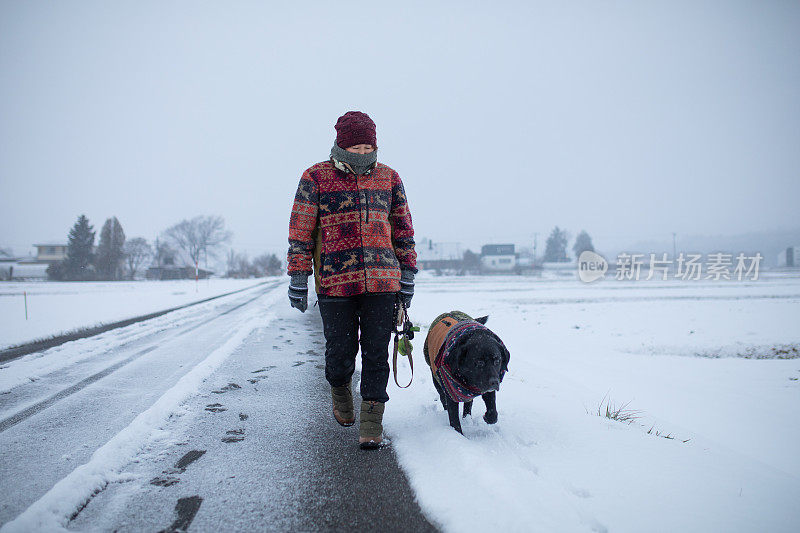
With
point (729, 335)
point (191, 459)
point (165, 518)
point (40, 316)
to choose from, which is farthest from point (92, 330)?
point (729, 335)

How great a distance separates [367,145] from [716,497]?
2.67 m

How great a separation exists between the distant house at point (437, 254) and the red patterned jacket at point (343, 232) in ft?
238

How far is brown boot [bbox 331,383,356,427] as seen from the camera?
8.69ft

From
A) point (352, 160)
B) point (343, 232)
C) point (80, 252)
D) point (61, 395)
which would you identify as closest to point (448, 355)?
point (343, 232)

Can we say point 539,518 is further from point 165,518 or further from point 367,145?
point 367,145

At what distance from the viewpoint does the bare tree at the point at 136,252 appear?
2278 inches

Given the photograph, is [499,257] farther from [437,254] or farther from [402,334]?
[402,334]

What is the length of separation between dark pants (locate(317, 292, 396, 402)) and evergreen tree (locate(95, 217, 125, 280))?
191 ft

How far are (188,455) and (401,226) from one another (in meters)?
1.93

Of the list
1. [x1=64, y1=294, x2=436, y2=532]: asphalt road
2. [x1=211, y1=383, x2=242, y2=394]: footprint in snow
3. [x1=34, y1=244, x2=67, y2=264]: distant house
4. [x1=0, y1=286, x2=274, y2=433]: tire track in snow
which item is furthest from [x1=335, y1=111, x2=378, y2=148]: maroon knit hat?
[x1=34, y1=244, x2=67, y2=264]: distant house

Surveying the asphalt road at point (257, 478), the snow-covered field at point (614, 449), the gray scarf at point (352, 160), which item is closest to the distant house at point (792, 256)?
the snow-covered field at point (614, 449)

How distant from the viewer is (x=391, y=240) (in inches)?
104

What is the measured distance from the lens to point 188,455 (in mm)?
2207

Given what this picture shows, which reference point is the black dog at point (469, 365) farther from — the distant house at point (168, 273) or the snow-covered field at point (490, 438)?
the distant house at point (168, 273)
